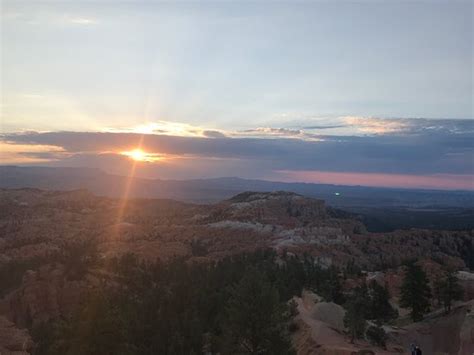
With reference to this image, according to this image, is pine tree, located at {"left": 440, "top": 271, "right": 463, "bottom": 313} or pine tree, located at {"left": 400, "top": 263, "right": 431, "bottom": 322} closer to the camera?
pine tree, located at {"left": 440, "top": 271, "right": 463, "bottom": 313}

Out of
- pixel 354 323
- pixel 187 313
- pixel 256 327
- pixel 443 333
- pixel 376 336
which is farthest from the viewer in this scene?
pixel 187 313

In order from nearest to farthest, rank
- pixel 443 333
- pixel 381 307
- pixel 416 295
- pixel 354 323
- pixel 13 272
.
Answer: pixel 354 323 → pixel 443 333 → pixel 416 295 → pixel 381 307 → pixel 13 272

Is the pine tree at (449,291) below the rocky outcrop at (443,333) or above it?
above

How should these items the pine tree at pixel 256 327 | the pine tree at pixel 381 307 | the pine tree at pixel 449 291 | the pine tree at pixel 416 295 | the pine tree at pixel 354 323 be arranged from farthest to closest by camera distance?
the pine tree at pixel 381 307, the pine tree at pixel 416 295, the pine tree at pixel 449 291, the pine tree at pixel 354 323, the pine tree at pixel 256 327

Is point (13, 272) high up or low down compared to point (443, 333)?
down

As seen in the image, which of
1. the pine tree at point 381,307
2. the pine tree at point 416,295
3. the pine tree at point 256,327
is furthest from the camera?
the pine tree at point 381,307

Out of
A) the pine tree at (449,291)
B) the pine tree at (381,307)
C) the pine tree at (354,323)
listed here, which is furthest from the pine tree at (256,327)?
the pine tree at (381,307)

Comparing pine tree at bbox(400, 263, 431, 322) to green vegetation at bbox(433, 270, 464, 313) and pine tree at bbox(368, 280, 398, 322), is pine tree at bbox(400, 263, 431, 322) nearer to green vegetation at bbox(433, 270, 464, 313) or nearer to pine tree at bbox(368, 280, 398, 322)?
green vegetation at bbox(433, 270, 464, 313)

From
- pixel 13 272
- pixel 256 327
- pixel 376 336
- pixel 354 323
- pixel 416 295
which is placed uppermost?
pixel 256 327

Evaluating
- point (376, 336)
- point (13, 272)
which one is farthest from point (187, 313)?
point (13, 272)

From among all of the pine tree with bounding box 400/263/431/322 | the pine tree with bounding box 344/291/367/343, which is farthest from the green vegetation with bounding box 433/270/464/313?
the pine tree with bounding box 344/291/367/343

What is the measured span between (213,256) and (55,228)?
49.3 m

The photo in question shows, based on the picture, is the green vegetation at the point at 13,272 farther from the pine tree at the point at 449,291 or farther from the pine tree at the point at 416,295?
the pine tree at the point at 449,291

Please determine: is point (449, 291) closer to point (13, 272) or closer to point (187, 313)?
point (187, 313)
